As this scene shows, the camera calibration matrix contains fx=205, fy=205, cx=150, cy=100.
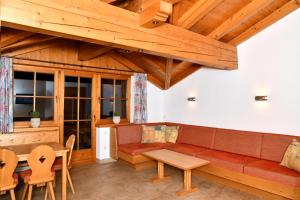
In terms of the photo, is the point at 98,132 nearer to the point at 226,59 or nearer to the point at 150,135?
the point at 150,135

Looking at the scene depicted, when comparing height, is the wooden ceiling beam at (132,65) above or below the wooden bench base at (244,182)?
above

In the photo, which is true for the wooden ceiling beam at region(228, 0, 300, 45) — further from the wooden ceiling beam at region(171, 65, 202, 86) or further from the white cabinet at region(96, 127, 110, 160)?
the white cabinet at region(96, 127, 110, 160)

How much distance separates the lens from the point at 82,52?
4.18 m

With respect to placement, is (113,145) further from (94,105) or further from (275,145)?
(275,145)

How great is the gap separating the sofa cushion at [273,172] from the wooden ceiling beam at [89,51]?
2.98 m

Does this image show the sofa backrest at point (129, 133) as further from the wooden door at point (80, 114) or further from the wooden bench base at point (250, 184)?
the wooden bench base at point (250, 184)

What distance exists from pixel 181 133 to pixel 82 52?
2.83 m

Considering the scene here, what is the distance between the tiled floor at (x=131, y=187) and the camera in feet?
9.74

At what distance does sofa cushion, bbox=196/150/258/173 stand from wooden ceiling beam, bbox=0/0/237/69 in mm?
1622

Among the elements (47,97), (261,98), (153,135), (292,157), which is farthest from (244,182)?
(47,97)

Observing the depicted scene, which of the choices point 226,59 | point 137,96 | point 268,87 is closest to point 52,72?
point 137,96

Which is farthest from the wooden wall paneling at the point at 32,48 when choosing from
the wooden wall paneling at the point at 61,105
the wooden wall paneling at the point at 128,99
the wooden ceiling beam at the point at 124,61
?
the wooden wall paneling at the point at 128,99

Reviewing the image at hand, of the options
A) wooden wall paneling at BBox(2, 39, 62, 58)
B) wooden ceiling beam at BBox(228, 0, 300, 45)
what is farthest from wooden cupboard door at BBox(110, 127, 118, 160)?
wooden ceiling beam at BBox(228, 0, 300, 45)

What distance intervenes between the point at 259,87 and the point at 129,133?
2.82 meters
